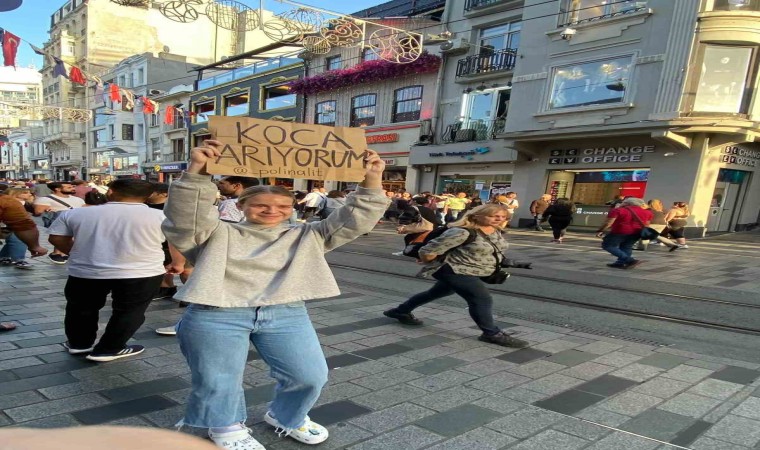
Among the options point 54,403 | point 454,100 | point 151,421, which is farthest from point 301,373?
point 454,100

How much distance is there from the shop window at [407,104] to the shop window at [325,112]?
195 inches

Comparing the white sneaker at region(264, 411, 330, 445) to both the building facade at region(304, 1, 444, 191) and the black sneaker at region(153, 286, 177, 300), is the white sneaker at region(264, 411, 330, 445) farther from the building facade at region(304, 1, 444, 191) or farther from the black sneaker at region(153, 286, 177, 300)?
the building facade at region(304, 1, 444, 191)

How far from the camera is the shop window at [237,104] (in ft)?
114

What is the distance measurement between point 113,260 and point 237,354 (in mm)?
1746

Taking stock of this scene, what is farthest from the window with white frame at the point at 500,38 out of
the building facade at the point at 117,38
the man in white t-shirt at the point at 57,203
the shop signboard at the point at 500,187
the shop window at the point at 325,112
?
the building facade at the point at 117,38

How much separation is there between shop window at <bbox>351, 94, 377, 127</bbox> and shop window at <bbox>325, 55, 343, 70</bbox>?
98.2 inches

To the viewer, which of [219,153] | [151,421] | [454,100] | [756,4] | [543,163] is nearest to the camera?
[219,153]

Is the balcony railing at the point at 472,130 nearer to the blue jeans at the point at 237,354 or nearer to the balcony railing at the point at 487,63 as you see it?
the balcony railing at the point at 487,63

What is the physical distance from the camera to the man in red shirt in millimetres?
9453

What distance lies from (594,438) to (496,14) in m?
20.8

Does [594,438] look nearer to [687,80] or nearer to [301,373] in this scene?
[301,373]

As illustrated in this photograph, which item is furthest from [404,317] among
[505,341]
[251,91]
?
[251,91]

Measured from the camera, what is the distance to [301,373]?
2346mm

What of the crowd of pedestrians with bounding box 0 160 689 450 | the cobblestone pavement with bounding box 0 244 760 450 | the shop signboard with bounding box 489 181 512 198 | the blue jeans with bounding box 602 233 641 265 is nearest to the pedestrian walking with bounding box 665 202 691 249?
the blue jeans with bounding box 602 233 641 265
